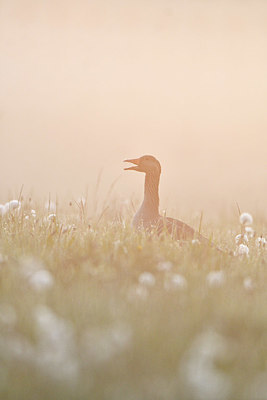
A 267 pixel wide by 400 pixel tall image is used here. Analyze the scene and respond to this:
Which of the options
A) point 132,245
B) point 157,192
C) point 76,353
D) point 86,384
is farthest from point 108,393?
point 157,192

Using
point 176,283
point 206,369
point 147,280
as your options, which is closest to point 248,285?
point 176,283

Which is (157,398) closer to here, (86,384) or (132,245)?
(86,384)

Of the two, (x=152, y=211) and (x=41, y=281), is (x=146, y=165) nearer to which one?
(x=152, y=211)

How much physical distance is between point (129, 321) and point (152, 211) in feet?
14.5

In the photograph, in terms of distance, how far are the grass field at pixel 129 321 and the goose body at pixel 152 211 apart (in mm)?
1191

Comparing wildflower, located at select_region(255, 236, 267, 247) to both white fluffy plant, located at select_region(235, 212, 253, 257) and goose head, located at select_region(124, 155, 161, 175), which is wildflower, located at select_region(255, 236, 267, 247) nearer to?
white fluffy plant, located at select_region(235, 212, 253, 257)

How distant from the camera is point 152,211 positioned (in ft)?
27.7

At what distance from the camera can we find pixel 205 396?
323cm

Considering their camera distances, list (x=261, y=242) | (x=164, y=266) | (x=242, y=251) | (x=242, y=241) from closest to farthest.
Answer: (x=164, y=266) < (x=242, y=251) < (x=261, y=242) < (x=242, y=241)

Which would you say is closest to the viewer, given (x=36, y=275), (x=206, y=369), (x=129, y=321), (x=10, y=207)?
(x=206, y=369)

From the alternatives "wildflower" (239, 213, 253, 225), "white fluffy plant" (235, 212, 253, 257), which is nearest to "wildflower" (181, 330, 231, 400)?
"white fluffy plant" (235, 212, 253, 257)

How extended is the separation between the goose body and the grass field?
119cm

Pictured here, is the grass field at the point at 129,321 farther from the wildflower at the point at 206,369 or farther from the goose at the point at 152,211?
the goose at the point at 152,211

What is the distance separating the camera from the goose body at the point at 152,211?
7.59 m
